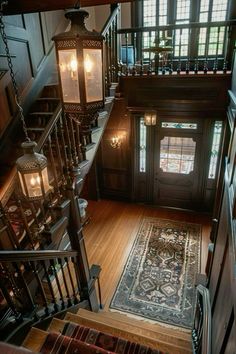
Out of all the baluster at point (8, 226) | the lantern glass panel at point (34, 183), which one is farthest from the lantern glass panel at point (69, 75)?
the baluster at point (8, 226)

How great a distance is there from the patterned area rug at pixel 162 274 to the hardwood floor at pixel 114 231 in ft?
0.42

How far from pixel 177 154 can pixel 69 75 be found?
12.9ft

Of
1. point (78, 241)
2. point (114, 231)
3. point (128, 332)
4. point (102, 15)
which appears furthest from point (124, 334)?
point (102, 15)

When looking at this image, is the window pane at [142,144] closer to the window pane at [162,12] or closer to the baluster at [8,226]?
the window pane at [162,12]

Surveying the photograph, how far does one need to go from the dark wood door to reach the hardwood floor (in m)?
0.32

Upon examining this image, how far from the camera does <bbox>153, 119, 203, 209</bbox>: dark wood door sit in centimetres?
489

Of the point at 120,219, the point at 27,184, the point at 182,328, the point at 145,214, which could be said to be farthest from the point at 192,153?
the point at 27,184

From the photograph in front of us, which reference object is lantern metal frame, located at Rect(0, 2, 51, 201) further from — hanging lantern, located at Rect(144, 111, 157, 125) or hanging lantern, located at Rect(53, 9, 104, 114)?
hanging lantern, located at Rect(144, 111, 157, 125)

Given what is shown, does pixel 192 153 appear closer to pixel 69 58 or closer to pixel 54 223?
pixel 54 223

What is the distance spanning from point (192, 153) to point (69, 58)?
3996 mm

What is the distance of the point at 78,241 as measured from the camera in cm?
275

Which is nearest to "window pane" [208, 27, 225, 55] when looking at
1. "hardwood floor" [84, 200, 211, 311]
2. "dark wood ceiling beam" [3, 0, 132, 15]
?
"hardwood floor" [84, 200, 211, 311]

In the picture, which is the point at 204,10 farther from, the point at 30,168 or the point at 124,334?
the point at 124,334

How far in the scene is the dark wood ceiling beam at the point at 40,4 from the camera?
1577mm
